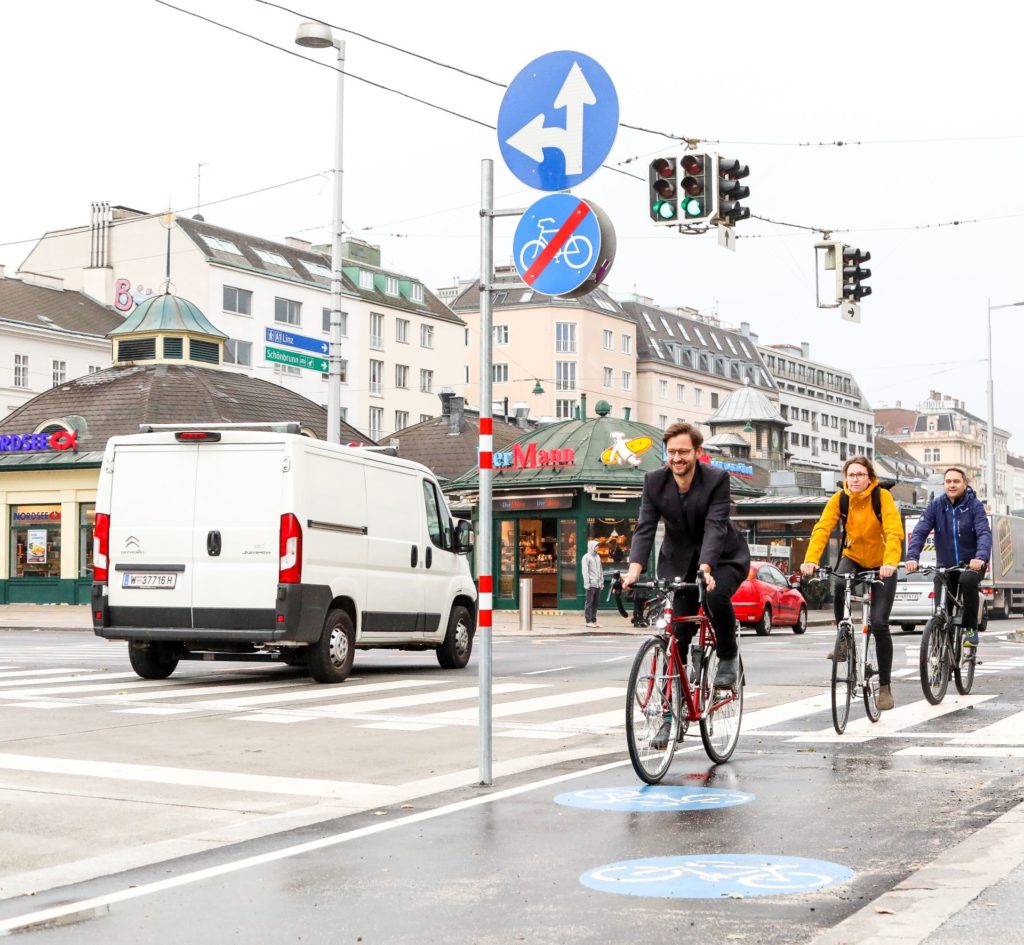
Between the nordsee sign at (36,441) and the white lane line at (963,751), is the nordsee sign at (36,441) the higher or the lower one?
the higher one

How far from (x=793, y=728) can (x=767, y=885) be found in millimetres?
5236

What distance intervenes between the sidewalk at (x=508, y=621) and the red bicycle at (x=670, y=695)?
19.8m

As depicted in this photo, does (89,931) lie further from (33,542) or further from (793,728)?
(33,542)

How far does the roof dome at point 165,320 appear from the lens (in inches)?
1869

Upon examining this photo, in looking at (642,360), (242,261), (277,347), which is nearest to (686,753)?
(277,347)

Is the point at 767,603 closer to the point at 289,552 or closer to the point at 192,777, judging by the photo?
the point at 289,552

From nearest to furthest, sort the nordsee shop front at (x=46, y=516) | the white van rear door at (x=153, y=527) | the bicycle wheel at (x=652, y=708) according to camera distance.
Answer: the bicycle wheel at (x=652, y=708) → the white van rear door at (x=153, y=527) → the nordsee shop front at (x=46, y=516)

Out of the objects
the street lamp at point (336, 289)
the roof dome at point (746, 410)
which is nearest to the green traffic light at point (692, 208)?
the street lamp at point (336, 289)

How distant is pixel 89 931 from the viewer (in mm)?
4895

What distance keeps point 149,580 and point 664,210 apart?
687 cm

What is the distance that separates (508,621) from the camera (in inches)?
1367

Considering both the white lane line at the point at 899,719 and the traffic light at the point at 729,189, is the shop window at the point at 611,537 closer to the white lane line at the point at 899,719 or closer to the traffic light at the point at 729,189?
the traffic light at the point at 729,189

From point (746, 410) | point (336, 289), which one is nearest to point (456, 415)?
point (746, 410)

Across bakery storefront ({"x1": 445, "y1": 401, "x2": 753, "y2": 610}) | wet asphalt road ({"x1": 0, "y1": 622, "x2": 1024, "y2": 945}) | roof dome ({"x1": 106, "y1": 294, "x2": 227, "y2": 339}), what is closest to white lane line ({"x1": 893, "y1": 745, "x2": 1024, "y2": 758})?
wet asphalt road ({"x1": 0, "y1": 622, "x2": 1024, "y2": 945})
